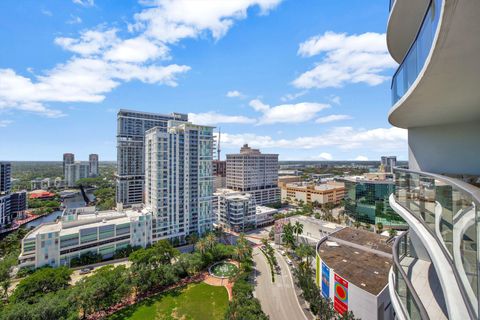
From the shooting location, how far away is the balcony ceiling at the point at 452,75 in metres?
2.32

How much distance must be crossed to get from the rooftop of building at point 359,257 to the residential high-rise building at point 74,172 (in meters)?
108

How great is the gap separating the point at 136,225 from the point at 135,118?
122 ft

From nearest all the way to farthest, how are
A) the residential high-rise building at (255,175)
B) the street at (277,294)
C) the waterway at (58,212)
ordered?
the street at (277,294), the waterway at (58,212), the residential high-rise building at (255,175)

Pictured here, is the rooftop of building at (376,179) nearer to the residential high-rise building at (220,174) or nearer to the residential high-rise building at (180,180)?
the residential high-rise building at (180,180)

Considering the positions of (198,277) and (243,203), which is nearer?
(198,277)

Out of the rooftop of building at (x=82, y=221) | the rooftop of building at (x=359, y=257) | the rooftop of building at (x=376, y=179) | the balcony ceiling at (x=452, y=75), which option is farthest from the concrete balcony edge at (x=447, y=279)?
the rooftop of building at (x=376, y=179)

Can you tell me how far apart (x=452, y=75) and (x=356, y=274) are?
17764mm

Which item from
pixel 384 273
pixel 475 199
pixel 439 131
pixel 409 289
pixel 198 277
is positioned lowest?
pixel 198 277

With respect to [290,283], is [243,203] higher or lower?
higher

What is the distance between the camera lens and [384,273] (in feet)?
55.0

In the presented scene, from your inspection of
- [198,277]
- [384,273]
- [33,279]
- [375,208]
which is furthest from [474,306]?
[375,208]

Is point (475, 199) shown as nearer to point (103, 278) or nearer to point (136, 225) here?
point (103, 278)

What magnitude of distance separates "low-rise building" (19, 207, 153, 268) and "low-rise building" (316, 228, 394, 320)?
25061 millimetres

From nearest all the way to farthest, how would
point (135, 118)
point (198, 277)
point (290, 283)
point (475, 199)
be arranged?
1. point (475, 199)
2. point (290, 283)
3. point (198, 277)
4. point (135, 118)
